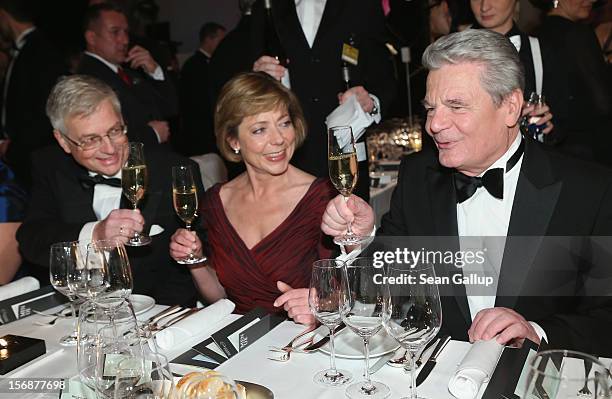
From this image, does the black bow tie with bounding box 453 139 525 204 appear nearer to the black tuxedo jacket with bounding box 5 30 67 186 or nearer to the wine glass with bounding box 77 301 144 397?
the wine glass with bounding box 77 301 144 397

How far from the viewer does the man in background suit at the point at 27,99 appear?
445cm

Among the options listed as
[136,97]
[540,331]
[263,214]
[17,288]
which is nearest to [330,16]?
[263,214]

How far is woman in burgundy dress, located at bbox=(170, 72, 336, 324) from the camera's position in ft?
8.66

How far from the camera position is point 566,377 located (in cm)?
84

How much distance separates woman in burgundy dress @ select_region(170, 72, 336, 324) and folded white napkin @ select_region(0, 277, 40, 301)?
2.01 feet

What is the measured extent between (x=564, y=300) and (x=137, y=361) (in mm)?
1421

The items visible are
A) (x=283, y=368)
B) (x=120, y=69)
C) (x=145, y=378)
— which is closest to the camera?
(x=145, y=378)

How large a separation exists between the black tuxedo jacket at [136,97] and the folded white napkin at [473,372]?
8.91 feet

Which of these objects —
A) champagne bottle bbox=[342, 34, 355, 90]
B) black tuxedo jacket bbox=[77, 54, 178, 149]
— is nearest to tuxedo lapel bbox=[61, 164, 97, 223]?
black tuxedo jacket bbox=[77, 54, 178, 149]

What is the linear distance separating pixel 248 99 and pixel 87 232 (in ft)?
2.79

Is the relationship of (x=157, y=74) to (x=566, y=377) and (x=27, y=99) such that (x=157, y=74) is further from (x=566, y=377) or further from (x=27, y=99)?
(x=566, y=377)

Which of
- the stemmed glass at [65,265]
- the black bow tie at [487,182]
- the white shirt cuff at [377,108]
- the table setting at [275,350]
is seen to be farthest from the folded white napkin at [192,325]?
the white shirt cuff at [377,108]

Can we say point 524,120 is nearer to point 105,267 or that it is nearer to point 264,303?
point 264,303

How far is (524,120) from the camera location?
3143mm
